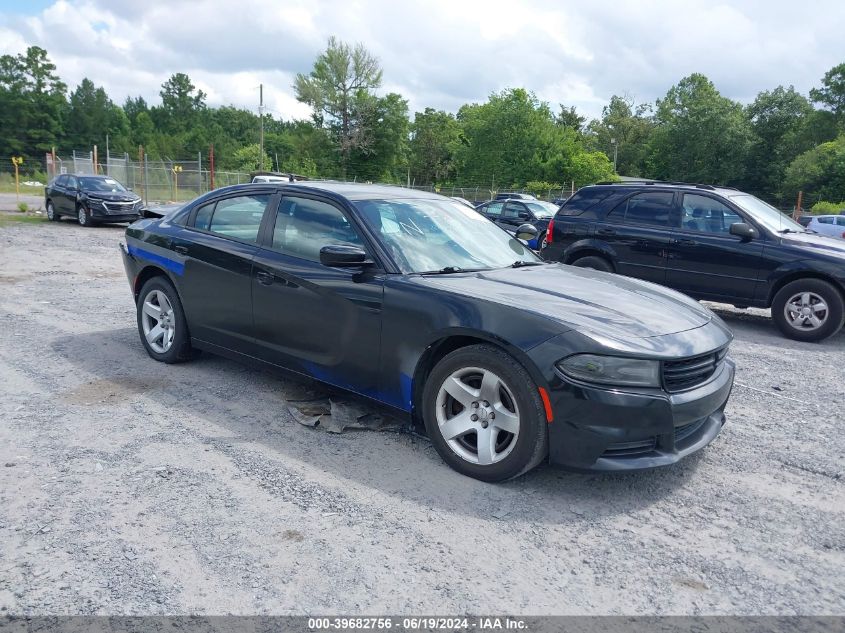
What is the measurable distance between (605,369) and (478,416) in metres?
0.74

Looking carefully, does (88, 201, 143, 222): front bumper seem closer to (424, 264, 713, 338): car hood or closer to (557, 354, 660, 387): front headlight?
(424, 264, 713, 338): car hood

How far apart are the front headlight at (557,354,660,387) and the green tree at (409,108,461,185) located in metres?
78.3

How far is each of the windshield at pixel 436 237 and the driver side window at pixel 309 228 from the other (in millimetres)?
161

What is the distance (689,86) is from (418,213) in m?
98.2

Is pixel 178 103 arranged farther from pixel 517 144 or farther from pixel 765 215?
pixel 765 215

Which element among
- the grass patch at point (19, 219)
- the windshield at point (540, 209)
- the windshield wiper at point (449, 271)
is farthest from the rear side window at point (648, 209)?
the grass patch at point (19, 219)

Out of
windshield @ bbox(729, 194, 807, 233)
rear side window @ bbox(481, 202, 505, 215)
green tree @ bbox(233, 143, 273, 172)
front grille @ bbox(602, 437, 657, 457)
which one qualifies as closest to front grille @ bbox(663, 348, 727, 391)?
front grille @ bbox(602, 437, 657, 457)

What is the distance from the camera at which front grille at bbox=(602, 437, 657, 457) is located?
3396mm

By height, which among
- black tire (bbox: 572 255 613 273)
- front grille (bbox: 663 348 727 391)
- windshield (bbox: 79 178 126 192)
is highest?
windshield (bbox: 79 178 126 192)

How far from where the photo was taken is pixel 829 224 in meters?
24.7

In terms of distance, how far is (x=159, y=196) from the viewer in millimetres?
29594

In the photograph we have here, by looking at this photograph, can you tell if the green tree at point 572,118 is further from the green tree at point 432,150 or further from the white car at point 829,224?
the white car at point 829,224

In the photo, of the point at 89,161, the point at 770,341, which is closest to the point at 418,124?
the point at 89,161

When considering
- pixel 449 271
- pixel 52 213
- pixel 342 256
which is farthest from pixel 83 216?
pixel 449 271
